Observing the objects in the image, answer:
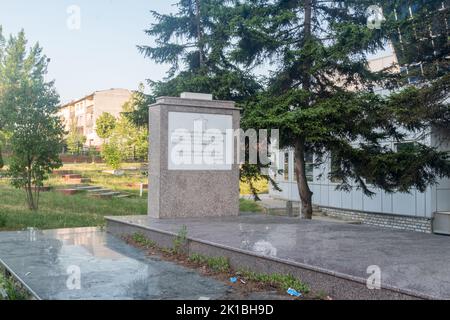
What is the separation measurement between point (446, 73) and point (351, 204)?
11115 millimetres

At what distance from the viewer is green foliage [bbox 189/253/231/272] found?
21.2 ft

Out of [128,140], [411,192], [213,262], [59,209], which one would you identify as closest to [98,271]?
[213,262]

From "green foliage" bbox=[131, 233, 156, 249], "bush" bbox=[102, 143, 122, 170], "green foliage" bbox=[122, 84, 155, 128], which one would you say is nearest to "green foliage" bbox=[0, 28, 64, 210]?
"green foliage" bbox=[122, 84, 155, 128]

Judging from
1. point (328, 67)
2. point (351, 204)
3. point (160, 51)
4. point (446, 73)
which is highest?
point (160, 51)

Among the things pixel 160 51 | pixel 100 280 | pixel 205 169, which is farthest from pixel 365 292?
pixel 160 51

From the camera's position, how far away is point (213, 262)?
6688mm

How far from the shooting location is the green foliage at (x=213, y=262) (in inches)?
255

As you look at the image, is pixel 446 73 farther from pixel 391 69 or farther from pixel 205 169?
pixel 205 169

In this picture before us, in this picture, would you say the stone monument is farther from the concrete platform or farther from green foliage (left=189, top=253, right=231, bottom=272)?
green foliage (left=189, top=253, right=231, bottom=272)

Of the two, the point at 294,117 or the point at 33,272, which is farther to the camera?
the point at 294,117

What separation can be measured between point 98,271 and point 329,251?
9.91ft

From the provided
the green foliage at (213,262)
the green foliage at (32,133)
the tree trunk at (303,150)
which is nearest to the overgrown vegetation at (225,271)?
the green foliage at (213,262)

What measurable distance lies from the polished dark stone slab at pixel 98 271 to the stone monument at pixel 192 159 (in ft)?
5.27

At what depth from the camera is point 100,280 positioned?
5824 millimetres
